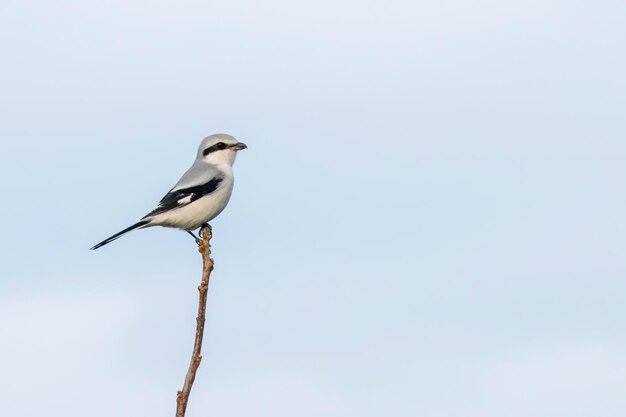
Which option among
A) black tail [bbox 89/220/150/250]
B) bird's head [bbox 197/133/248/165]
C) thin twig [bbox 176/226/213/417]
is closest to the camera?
thin twig [bbox 176/226/213/417]

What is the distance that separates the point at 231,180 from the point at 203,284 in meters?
6.75

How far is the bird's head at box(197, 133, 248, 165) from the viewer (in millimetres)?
12586

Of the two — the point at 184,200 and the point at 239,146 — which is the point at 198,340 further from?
the point at 239,146

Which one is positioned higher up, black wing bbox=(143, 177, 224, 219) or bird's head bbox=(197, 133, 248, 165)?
bird's head bbox=(197, 133, 248, 165)

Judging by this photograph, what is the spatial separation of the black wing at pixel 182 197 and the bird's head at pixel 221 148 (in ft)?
3.29

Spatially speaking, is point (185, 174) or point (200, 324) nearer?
point (200, 324)

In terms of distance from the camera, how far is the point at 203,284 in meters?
5.26

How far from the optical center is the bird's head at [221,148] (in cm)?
1259

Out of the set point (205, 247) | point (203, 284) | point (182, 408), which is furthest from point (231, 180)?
point (182, 408)

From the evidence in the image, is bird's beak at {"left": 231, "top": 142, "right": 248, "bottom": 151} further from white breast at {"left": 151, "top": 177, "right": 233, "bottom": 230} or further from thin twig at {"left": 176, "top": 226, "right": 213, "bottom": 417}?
thin twig at {"left": 176, "top": 226, "right": 213, "bottom": 417}

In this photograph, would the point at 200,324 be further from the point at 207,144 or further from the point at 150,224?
the point at 207,144

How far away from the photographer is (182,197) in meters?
11.4

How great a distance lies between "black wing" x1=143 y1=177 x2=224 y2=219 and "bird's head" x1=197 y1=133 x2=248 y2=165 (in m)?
1.00

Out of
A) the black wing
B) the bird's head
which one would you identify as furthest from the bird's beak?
the black wing
